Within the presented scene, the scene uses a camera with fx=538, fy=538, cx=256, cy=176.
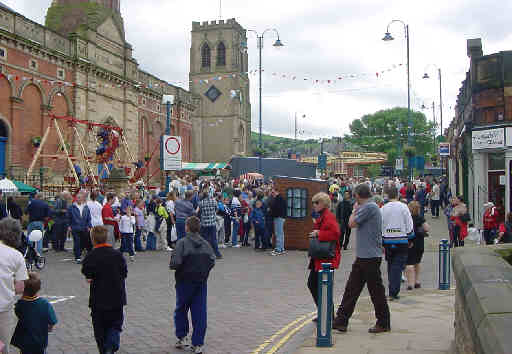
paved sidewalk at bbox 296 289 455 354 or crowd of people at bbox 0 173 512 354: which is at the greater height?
crowd of people at bbox 0 173 512 354

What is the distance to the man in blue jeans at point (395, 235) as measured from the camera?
348 inches

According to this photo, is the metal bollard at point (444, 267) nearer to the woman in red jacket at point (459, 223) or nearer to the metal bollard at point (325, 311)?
the metal bollard at point (325, 311)

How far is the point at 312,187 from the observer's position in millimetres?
16188

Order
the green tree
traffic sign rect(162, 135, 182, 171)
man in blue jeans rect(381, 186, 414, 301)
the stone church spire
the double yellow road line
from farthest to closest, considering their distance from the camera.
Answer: the green tree
the stone church spire
traffic sign rect(162, 135, 182, 171)
man in blue jeans rect(381, 186, 414, 301)
the double yellow road line

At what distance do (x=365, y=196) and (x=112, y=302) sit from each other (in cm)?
341

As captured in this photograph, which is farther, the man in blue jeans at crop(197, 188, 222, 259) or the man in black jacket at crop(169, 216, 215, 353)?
the man in blue jeans at crop(197, 188, 222, 259)

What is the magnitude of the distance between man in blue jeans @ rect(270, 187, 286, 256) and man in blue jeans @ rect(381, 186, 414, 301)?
20.9ft

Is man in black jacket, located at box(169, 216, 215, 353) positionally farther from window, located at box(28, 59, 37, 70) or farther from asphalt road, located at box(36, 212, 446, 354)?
Answer: window, located at box(28, 59, 37, 70)

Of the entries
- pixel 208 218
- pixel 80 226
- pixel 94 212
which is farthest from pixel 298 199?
pixel 80 226

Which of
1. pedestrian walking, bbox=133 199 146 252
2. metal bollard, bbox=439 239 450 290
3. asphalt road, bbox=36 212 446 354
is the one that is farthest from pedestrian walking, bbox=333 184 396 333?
pedestrian walking, bbox=133 199 146 252

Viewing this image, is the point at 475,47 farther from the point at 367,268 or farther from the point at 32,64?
the point at 32,64

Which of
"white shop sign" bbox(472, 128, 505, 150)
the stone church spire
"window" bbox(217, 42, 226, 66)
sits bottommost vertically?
"white shop sign" bbox(472, 128, 505, 150)

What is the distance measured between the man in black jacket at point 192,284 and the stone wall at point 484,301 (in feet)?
9.09

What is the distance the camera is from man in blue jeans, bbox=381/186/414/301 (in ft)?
29.0
